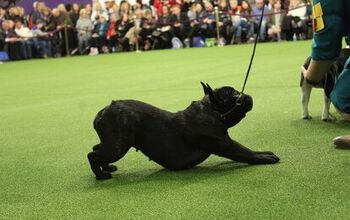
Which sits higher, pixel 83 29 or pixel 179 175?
pixel 179 175

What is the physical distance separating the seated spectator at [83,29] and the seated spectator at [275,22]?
6499 millimetres

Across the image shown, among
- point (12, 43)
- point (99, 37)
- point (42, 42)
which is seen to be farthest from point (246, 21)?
point (12, 43)

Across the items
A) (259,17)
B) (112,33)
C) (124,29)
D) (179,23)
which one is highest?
(259,17)

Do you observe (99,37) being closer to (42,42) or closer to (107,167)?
(42,42)

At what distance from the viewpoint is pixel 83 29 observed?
19656mm

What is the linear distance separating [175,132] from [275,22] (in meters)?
14.8

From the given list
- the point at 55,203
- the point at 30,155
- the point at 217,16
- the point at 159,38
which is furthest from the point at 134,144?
the point at 159,38

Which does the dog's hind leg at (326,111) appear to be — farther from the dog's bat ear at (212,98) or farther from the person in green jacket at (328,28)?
the dog's bat ear at (212,98)

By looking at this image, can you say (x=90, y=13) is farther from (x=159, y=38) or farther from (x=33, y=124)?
(x=33, y=124)

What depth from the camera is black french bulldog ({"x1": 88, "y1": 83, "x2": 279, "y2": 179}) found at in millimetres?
2877

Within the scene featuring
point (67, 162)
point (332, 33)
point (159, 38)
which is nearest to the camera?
point (332, 33)

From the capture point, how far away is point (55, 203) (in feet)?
8.52

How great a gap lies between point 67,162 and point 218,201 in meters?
1.37

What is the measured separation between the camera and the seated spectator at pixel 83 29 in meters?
19.7
